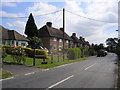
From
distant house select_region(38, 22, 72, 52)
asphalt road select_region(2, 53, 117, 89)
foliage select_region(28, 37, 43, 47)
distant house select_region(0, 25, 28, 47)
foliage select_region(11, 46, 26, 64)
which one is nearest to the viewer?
asphalt road select_region(2, 53, 117, 89)

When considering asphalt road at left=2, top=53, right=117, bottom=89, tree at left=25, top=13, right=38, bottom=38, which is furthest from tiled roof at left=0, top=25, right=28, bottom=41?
asphalt road at left=2, top=53, right=117, bottom=89

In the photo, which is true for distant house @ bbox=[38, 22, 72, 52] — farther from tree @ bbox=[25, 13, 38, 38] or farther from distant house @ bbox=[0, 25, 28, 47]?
distant house @ bbox=[0, 25, 28, 47]

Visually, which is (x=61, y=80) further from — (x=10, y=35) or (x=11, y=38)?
(x=10, y=35)

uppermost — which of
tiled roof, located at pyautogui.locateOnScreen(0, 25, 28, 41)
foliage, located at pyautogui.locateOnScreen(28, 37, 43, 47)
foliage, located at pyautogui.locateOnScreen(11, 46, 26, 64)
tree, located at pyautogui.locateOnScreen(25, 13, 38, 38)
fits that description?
tree, located at pyautogui.locateOnScreen(25, 13, 38, 38)

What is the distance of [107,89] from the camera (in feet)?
24.4

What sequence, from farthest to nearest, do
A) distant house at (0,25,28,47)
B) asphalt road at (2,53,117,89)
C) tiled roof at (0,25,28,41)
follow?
tiled roof at (0,25,28,41) < distant house at (0,25,28,47) < asphalt road at (2,53,117,89)

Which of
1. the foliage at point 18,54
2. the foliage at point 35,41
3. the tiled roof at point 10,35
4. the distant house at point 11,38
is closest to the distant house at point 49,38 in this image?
the foliage at point 35,41

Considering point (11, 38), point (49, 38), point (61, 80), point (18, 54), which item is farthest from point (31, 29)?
point (61, 80)

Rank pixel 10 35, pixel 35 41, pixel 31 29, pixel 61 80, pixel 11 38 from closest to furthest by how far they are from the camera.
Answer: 1. pixel 61 80
2. pixel 11 38
3. pixel 10 35
4. pixel 35 41
5. pixel 31 29

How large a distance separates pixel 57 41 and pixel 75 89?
45622 mm

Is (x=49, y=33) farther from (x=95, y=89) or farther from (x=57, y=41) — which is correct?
(x=95, y=89)

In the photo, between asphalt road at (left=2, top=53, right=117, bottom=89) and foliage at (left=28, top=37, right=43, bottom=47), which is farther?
foliage at (left=28, top=37, right=43, bottom=47)

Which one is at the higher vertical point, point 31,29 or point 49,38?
point 31,29

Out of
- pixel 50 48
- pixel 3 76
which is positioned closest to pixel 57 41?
pixel 50 48
